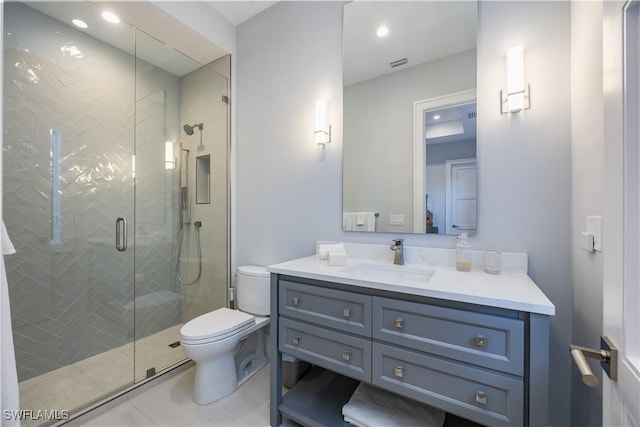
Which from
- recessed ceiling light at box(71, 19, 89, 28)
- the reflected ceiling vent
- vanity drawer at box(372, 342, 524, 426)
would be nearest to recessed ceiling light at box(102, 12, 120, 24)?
recessed ceiling light at box(71, 19, 89, 28)

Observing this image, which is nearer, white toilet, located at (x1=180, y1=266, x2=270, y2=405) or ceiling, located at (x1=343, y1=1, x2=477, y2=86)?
ceiling, located at (x1=343, y1=1, x2=477, y2=86)

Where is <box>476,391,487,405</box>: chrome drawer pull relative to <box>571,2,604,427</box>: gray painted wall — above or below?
below

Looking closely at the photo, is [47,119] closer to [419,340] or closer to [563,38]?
[419,340]

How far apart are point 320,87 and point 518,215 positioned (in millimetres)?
1491

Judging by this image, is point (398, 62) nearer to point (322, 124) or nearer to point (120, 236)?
point (322, 124)

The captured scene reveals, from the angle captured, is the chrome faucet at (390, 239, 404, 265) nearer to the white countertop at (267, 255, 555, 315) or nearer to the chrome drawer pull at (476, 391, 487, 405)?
the white countertop at (267, 255, 555, 315)

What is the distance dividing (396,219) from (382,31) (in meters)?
1.20

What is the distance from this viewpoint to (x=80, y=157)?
2.12 meters

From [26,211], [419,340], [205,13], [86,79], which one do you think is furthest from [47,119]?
[419,340]

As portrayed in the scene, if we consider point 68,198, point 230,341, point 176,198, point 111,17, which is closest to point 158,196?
point 176,198

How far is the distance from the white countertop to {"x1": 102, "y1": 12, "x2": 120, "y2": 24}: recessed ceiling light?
2.19 metres

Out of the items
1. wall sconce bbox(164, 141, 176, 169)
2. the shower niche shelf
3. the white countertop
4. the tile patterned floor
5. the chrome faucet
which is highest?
wall sconce bbox(164, 141, 176, 169)

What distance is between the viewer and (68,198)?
6.75ft

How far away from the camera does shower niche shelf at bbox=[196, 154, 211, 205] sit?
8.18ft
